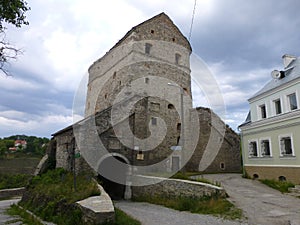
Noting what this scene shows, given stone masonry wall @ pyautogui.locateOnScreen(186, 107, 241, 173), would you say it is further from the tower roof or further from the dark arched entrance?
the tower roof

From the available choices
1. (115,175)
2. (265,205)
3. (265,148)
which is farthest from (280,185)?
(115,175)

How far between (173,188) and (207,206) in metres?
2.78

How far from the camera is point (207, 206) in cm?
845

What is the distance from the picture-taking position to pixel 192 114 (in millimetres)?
20906

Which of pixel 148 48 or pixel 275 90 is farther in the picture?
pixel 148 48

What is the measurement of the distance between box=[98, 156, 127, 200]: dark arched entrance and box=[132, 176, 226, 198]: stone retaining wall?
4.41 feet

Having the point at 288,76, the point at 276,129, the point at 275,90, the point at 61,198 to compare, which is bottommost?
the point at 61,198

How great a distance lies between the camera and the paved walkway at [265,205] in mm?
6443

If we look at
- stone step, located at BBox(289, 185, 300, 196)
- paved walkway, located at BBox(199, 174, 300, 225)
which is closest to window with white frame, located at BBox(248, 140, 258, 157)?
paved walkway, located at BBox(199, 174, 300, 225)

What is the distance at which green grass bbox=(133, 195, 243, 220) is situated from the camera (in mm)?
7502

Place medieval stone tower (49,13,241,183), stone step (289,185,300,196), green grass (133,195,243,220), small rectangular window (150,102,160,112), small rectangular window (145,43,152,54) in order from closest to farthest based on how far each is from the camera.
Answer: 1. green grass (133,195,243,220)
2. stone step (289,185,300,196)
3. medieval stone tower (49,13,241,183)
4. small rectangular window (150,102,160,112)
5. small rectangular window (145,43,152,54)

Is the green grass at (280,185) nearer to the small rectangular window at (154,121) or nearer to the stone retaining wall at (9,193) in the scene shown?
the small rectangular window at (154,121)

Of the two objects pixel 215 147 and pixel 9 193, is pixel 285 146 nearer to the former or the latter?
pixel 215 147

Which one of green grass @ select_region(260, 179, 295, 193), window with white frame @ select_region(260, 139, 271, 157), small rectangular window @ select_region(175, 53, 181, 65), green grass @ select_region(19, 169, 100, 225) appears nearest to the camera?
green grass @ select_region(19, 169, 100, 225)
